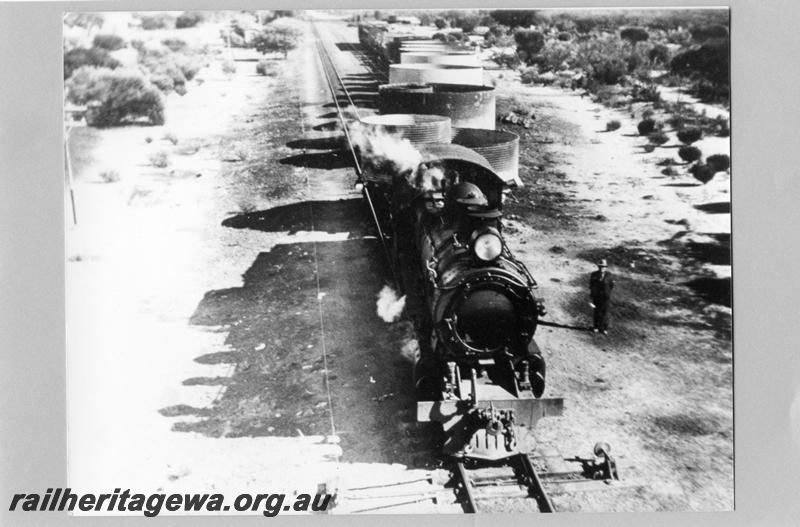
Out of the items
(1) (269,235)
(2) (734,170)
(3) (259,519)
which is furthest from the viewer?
(1) (269,235)

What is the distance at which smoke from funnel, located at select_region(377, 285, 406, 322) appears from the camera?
10.6m

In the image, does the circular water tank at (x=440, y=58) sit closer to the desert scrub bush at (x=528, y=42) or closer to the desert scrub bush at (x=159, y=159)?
the desert scrub bush at (x=528, y=42)

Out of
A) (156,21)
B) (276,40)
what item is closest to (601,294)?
(276,40)

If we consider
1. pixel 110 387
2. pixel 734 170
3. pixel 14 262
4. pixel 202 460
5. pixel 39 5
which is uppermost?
pixel 39 5

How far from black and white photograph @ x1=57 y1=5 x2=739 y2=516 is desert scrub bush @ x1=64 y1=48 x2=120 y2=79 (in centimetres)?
3

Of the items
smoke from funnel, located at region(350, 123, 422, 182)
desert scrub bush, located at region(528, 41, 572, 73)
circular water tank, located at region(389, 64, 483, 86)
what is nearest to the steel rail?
smoke from funnel, located at region(350, 123, 422, 182)

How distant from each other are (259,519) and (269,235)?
4.98 metres

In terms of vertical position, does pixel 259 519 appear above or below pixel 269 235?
below

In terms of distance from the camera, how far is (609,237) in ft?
36.1

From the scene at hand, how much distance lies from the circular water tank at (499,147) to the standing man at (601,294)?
7.87ft

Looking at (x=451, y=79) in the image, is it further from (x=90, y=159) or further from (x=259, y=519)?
(x=259, y=519)

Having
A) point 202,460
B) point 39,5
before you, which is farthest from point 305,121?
point 202,460

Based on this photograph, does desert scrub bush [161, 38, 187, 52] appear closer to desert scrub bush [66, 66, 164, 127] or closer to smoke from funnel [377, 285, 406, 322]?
desert scrub bush [66, 66, 164, 127]

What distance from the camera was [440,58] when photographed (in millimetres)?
11297
